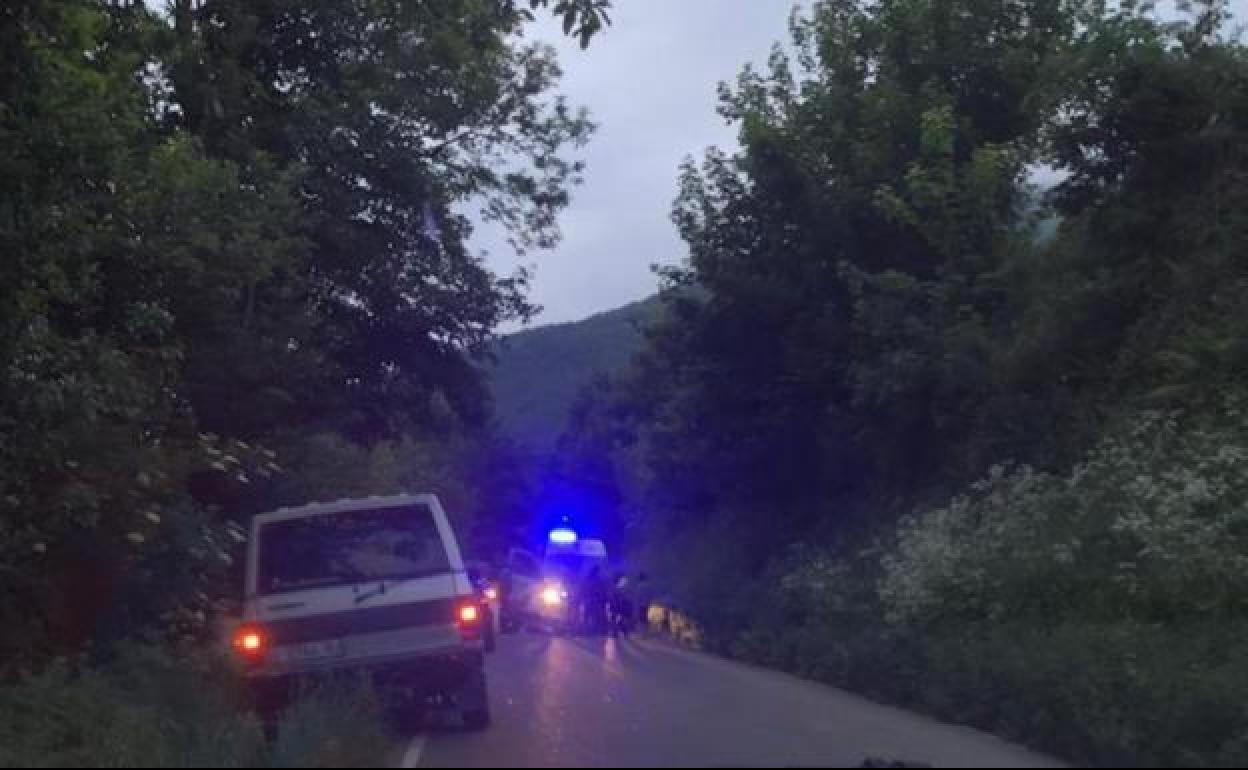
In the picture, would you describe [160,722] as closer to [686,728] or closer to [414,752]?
[414,752]

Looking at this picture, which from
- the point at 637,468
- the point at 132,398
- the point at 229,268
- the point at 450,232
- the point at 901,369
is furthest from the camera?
the point at 637,468

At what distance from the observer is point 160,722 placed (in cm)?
1338

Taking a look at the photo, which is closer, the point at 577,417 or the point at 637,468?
the point at 637,468

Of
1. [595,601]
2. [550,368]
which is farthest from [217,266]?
[550,368]

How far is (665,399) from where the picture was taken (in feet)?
149

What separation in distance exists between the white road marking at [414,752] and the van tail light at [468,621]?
100 cm

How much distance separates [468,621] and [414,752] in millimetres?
2195

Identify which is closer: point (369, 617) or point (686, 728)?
point (686, 728)

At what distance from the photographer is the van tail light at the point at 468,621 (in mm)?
14297

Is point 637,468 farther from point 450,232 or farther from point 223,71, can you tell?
point 223,71

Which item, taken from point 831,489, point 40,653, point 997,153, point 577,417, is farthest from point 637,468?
point 40,653

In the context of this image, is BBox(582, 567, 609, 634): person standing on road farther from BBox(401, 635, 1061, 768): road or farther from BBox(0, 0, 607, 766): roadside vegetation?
BBox(401, 635, 1061, 768): road

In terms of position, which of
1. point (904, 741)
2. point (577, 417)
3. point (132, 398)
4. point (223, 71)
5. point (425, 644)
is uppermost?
point (577, 417)

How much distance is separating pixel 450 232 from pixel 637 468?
103 ft
